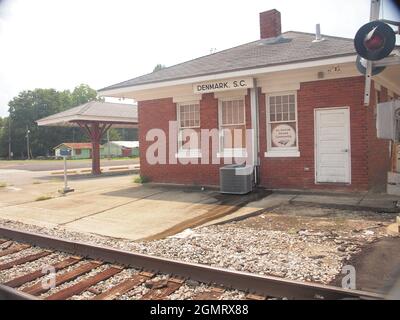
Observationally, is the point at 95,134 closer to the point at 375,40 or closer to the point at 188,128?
the point at 188,128

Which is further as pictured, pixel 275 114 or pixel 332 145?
pixel 275 114

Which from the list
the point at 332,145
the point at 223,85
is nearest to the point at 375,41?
the point at 332,145

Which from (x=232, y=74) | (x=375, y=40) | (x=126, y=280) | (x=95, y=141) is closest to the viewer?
(x=126, y=280)

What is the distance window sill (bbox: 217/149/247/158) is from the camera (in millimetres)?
12109

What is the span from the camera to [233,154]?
482 inches

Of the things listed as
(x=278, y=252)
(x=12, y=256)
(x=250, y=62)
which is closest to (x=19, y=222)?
(x=12, y=256)

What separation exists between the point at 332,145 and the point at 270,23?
6.18 m

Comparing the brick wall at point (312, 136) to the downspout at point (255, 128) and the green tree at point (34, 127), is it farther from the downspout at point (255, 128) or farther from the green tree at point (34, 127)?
the green tree at point (34, 127)

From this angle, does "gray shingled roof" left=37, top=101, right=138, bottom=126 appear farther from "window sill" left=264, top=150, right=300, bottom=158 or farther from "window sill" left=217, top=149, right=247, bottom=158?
"window sill" left=264, top=150, right=300, bottom=158

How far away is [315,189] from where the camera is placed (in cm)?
1096

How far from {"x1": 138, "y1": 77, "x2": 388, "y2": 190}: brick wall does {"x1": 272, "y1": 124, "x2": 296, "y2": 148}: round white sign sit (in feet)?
0.99

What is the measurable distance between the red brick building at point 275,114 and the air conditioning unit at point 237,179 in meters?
0.97
